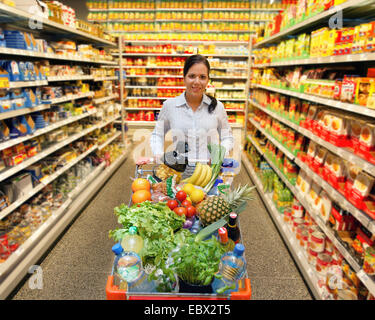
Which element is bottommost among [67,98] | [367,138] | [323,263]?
[323,263]

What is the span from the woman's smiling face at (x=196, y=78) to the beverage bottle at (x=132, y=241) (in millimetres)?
1278

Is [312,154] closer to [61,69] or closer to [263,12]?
[61,69]

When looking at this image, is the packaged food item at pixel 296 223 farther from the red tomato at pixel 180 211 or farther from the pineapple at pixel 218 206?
the red tomato at pixel 180 211

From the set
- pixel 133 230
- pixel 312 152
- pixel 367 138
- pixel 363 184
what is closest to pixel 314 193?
pixel 312 152

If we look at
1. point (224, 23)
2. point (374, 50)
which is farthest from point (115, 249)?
point (224, 23)

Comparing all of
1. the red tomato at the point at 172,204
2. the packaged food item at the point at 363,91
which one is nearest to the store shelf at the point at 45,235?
the red tomato at the point at 172,204

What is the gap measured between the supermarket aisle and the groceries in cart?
4.08 feet

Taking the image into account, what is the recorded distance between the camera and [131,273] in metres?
0.98

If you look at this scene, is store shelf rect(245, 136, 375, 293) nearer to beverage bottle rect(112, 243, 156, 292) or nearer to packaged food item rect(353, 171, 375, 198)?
packaged food item rect(353, 171, 375, 198)

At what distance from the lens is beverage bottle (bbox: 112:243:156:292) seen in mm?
985

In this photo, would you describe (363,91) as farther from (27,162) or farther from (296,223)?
(27,162)

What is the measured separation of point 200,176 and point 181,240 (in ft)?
1.97

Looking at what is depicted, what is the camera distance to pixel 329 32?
2.20m

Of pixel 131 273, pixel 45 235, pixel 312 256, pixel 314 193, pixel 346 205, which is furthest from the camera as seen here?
pixel 45 235
